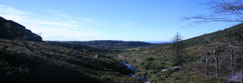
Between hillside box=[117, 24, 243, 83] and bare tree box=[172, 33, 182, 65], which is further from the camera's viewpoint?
bare tree box=[172, 33, 182, 65]

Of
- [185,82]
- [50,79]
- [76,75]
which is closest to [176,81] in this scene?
[185,82]

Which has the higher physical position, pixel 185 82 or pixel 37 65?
pixel 37 65

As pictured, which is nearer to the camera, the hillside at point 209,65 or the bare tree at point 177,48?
the hillside at point 209,65

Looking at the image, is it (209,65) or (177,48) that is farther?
(177,48)

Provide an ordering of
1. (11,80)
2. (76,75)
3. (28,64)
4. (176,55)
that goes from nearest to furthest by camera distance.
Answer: (11,80), (28,64), (76,75), (176,55)

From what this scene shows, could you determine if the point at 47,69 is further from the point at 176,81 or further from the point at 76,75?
the point at 176,81

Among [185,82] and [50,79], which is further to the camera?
[185,82]

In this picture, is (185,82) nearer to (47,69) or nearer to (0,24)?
(47,69)

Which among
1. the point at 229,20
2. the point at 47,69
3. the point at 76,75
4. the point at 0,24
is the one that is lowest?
the point at 76,75

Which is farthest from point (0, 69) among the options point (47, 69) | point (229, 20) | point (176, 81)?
point (176, 81)

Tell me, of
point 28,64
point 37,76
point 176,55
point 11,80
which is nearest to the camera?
point 11,80
